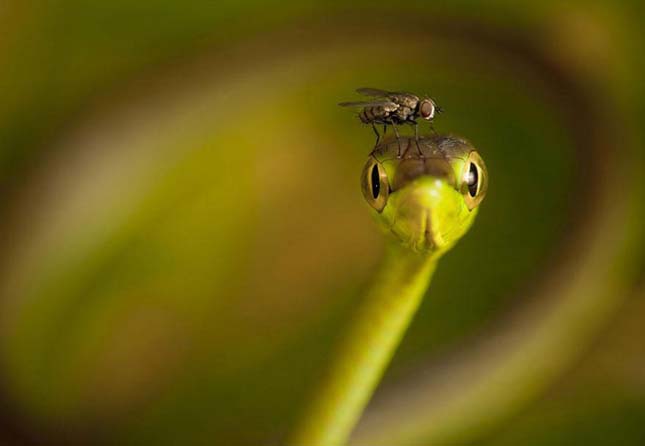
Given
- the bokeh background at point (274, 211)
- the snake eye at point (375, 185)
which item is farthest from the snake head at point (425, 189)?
the bokeh background at point (274, 211)

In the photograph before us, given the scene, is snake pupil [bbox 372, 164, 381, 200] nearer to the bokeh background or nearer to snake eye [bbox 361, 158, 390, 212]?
snake eye [bbox 361, 158, 390, 212]

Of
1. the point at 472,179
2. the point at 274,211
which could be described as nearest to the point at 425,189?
the point at 472,179

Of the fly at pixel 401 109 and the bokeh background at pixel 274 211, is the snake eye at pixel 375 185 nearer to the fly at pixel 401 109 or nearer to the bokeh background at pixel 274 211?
the fly at pixel 401 109

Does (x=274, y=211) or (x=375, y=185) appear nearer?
(x=375, y=185)

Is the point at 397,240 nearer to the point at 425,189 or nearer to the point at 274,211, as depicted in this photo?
the point at 425,189

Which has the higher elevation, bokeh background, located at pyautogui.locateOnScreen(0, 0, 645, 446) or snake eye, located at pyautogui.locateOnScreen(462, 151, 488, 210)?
bokeh background, located at pyautogui.locateOnScreen(0, 0, 645, 446)

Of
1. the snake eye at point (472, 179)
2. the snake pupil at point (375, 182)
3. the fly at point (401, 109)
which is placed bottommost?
the snake pupil at point (375, 182)

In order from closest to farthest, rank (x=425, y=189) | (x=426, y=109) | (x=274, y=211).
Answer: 1. (x=425, y=189)
2. (x=426, y=109)
3. (x=274, y=211)

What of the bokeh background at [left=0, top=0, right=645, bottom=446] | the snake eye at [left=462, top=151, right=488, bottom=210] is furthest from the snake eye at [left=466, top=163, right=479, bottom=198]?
the bokeh background at [left=0, top=0, right=645, bottom=446]
